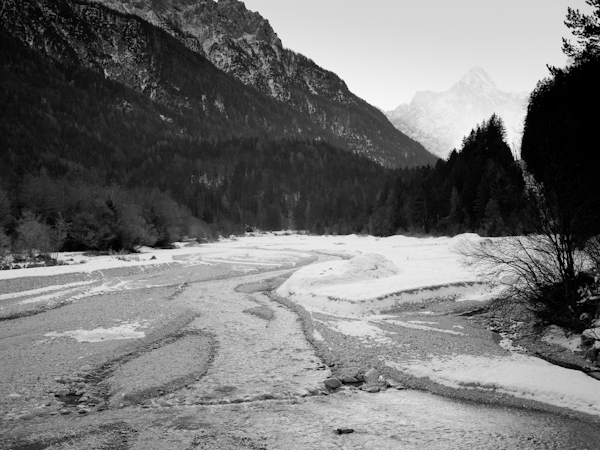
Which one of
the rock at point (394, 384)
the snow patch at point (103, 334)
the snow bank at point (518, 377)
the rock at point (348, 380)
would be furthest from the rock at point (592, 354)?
the snow patch at point (103, 334)

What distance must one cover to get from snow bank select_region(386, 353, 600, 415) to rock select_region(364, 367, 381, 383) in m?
0.92

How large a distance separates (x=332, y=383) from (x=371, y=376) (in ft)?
4.53

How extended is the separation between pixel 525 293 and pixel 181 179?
191 metres

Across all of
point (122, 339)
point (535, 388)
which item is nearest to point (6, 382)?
point (122, 339)

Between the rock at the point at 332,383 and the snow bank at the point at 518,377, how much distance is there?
2368 mm

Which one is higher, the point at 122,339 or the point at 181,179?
the point at 181,179

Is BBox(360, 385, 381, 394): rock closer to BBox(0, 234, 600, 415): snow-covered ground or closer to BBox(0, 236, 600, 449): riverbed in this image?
BBox(0, 236, 600, 449): riverbed

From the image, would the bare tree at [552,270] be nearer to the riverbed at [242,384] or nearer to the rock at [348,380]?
the riverbed at [242,384]

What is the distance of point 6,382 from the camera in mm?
10828

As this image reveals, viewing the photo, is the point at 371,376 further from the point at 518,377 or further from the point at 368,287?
the point at 368,287

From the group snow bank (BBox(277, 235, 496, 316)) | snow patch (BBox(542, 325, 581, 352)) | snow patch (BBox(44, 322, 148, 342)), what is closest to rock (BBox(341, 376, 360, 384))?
snow patch (BBox(542, 325, 581, 352))

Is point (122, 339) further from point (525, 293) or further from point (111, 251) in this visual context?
point (111, 251)

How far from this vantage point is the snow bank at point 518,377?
9617 mm

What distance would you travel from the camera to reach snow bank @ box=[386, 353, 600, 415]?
379 inches
